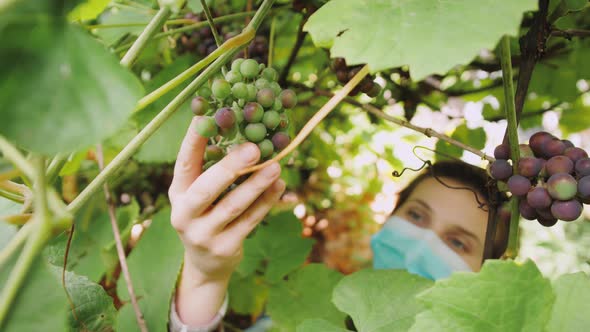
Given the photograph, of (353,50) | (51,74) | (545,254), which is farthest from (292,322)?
(545,254)

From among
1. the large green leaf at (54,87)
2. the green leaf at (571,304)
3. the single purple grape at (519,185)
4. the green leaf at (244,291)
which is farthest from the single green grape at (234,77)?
the green leaf at (244,291)

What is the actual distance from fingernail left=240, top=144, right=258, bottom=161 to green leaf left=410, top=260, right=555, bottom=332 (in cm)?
32

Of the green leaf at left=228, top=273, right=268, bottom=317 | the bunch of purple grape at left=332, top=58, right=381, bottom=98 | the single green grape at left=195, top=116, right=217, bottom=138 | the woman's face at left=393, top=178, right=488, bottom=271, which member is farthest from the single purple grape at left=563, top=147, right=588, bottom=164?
the green leaf at left=228, top=273, right=268, bottom=317

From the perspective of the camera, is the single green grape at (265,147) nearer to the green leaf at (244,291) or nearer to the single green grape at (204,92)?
the single green grape at (204,92)

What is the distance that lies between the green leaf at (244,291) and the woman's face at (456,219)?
2.12 ft

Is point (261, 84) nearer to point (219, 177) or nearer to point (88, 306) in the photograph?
point (219, 177)

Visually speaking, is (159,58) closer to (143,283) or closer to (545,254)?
(143,283)

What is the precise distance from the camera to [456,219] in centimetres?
162

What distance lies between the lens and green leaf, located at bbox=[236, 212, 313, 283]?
139 centimetres

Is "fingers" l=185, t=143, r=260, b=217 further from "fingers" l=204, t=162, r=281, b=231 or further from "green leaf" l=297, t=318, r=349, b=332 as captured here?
"green leaf" l=297, t=318, r=349, b=332

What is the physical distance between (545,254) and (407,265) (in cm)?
168

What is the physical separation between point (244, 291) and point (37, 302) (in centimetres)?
115

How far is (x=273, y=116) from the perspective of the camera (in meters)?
0.65

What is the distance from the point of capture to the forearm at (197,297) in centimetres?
96
